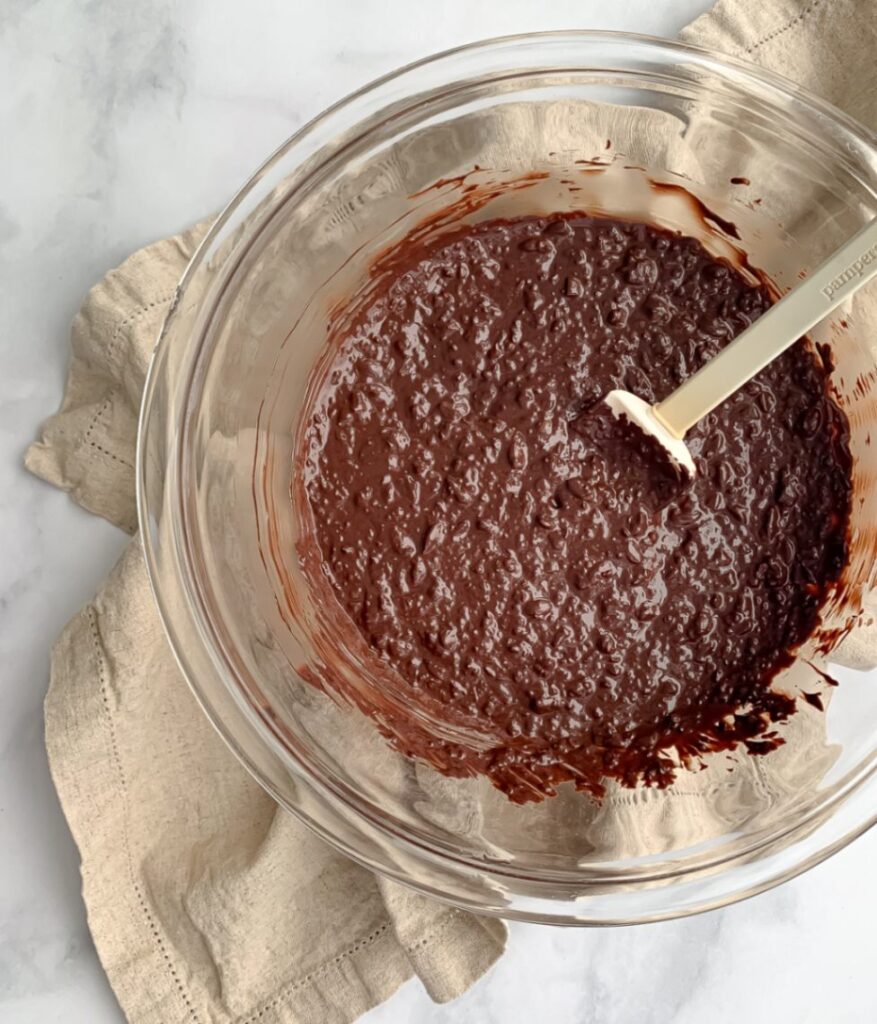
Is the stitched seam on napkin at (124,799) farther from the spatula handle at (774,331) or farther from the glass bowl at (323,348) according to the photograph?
the spatula handle at (774,331)

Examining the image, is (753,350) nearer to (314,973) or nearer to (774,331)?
(774,331)

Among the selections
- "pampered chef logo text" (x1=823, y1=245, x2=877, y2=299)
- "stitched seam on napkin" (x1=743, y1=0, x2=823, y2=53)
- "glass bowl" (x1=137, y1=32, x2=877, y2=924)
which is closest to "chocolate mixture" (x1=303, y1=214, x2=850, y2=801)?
"glass bowl" (x1=137, y1=32, x2=877, y2=924)

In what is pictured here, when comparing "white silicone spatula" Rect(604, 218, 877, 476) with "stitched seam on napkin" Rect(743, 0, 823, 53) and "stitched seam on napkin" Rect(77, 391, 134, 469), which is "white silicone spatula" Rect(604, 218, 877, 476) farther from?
"stitched seam on napkin" Rect(77, 391, 134, 469)

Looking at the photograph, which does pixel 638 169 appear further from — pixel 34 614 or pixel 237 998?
pixel 237 998

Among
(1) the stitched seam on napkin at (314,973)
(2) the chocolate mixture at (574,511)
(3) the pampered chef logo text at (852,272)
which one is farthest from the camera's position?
(1) the stitched seam on napkin at (314,973)

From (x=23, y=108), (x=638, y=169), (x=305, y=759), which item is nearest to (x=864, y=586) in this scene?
(x=638, y=169)

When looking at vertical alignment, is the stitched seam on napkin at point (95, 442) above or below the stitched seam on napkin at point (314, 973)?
above

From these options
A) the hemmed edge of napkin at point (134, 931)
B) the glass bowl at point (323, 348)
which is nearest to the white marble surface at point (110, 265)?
the hemmed edge of napkin at point (134, 931)
